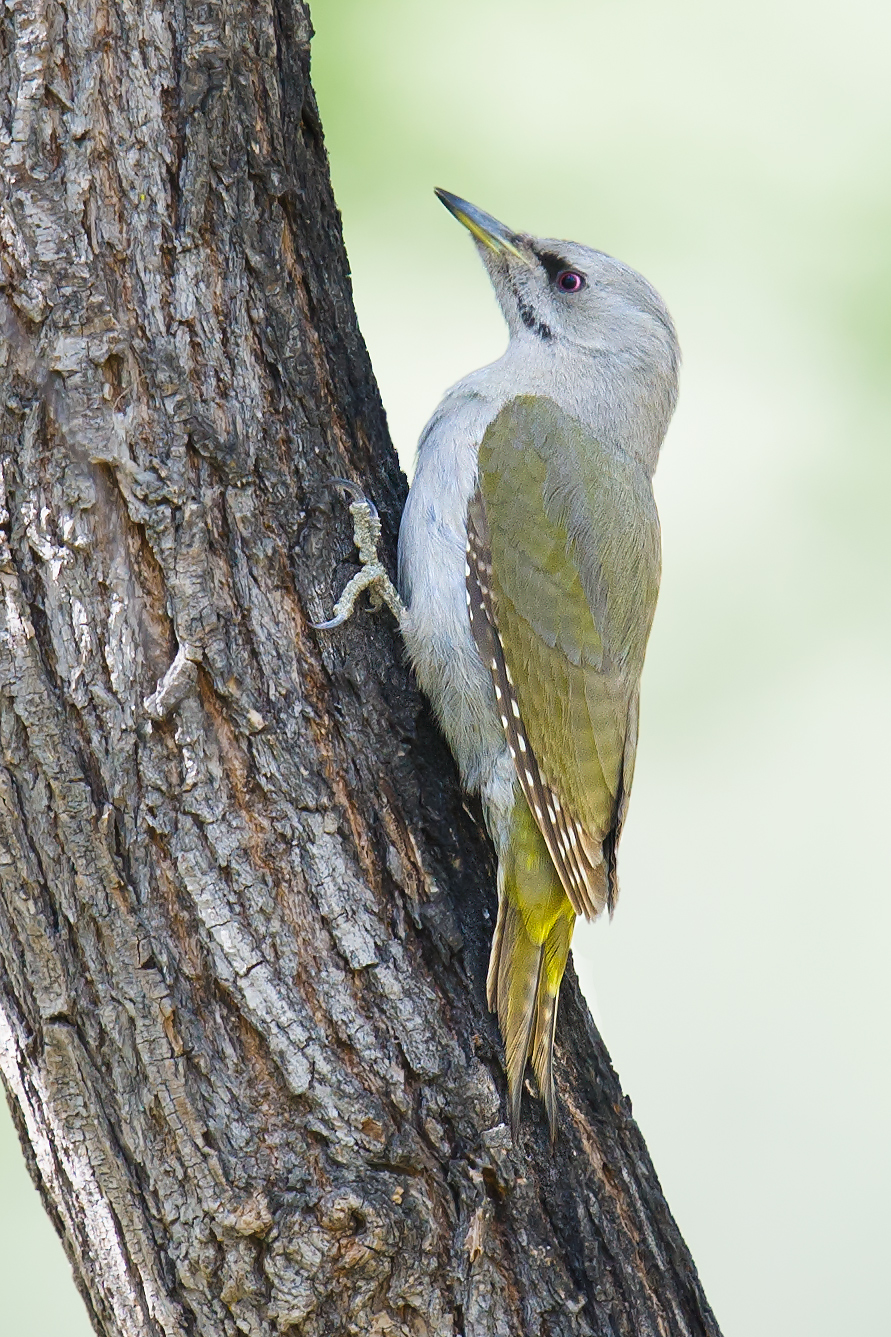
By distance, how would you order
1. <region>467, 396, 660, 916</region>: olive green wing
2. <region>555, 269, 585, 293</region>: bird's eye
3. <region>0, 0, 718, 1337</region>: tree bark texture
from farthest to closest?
<region>555, 269, 585, 293</region>: bird's eye, <region>467, 396, 660, 916</region>: olive green wing, <region>0, 0, 718, 1337</region>: tree bark texture

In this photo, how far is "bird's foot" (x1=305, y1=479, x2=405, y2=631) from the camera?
7.66 feet

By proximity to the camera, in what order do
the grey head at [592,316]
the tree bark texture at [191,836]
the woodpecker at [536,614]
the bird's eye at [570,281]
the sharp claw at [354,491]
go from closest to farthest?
the tree bark texture at [191,836]
the sharp claw at [354,491]
the woodpecker at [536,614]
the grey head at [592,316]
the bird's eye at [570,281]

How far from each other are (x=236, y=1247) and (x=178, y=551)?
1146mm

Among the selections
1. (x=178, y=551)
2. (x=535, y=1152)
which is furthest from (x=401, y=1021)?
(x=178, y=551)

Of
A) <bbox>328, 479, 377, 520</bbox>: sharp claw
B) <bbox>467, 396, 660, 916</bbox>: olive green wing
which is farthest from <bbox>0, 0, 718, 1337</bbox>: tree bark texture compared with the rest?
<bbox>467, 396, 660, 916</bbox>: olive green wing

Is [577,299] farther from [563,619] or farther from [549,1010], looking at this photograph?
[549,1010]

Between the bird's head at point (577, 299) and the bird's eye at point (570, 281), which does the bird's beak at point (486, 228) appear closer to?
the bird's head at point (577, 299)

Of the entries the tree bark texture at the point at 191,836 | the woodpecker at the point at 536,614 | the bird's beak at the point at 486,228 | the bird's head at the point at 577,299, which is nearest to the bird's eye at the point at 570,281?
the bird's head at the point at 577,299

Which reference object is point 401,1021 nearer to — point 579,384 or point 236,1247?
point 236,1247

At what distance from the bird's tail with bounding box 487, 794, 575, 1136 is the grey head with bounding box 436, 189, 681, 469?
4.38 feet

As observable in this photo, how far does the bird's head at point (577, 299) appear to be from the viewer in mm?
3520

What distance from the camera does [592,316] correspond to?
3.55 meters

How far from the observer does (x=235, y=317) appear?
219 cm

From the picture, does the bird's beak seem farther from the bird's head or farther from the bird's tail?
Answer: the bird's tail
